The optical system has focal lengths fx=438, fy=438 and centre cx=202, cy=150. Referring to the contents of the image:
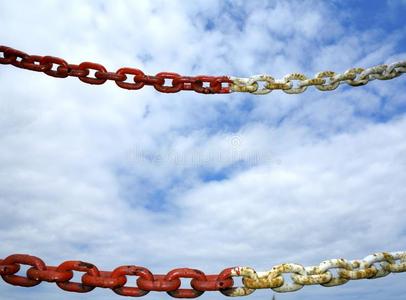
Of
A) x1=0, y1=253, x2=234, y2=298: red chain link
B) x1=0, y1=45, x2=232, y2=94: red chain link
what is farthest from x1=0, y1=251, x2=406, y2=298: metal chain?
x1=0, y1=45, x2=232, y2=94: red chain link

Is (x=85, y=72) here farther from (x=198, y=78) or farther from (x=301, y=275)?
(x=301, y=275)

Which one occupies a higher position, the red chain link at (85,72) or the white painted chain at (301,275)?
the red chain link at (85,72)

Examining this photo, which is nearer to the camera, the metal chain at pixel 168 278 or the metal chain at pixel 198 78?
the metal chain at pixel 168 278

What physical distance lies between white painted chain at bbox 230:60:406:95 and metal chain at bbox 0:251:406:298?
191 cm

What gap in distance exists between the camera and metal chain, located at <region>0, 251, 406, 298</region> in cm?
291

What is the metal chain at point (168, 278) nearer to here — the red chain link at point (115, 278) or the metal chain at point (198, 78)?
the red chain link at point (115, 278)

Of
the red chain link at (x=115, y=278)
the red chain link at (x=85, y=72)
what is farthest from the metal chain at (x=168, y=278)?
the red chain link at (x=85, y=72)

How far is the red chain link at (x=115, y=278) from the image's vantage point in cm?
291

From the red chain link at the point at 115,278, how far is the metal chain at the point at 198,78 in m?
1.78

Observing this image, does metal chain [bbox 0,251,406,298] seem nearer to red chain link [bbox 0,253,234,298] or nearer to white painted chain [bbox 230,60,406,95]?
red chain link [bbox 0,253,234,298]

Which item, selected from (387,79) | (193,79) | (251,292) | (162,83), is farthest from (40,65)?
(387,79)

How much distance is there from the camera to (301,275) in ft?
9.93

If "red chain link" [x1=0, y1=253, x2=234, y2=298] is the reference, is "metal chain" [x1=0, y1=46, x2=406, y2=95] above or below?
above

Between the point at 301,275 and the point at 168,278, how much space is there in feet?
3.01
